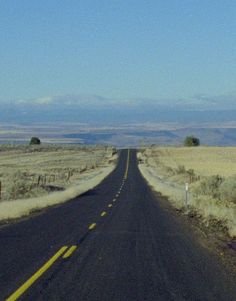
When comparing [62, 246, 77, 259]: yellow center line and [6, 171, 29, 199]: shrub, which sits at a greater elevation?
[62, 246, 77, 259]: yellow center line

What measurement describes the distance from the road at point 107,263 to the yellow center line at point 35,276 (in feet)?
0.05

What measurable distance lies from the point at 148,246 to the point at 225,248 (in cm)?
183

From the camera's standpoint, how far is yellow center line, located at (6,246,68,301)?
910 centimetres

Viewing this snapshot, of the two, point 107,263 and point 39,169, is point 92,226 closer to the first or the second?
point 107,263

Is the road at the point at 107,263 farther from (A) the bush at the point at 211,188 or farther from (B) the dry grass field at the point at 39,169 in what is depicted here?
(B) the dry grass field at the point at 39,169

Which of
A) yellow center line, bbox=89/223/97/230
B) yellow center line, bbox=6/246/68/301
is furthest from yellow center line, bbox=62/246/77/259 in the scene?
yellow center line, bbox=89/223/97/230

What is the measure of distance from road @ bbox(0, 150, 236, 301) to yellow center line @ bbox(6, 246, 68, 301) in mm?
15

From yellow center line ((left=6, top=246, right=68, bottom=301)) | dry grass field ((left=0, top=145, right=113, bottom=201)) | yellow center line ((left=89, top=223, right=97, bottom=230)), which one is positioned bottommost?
dry grass field ((left=0, top=145, right=113, bottom=201))

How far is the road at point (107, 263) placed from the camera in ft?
30.9

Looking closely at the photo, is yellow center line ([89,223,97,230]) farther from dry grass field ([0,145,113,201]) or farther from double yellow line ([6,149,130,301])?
dry grass field ([0,145,113,201])

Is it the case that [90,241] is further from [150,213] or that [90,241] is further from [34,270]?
[150,213]

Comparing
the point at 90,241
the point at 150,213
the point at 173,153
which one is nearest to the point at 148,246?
the point at 90,241

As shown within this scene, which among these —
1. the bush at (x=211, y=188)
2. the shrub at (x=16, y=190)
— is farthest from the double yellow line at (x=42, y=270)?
the shrub at (x=16, y=190)

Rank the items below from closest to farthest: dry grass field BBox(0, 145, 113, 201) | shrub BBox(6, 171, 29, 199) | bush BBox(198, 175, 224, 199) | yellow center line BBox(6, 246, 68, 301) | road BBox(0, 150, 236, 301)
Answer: yellow center line BBox(6, 246, 68, 301) < road BBox(0, 150, 236, 301) < bush BBox(198, 175, 224, 199) < shrub BBox(6, 171, 29, 199) < dry grass field BBox(0, 145, 113, 201)
